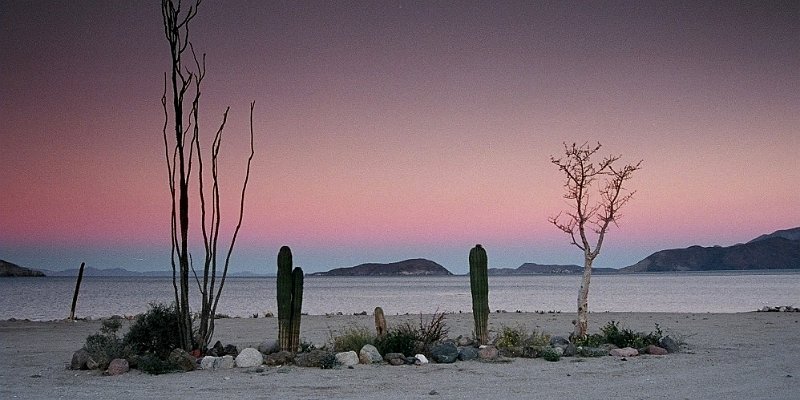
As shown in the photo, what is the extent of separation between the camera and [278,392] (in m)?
12.4

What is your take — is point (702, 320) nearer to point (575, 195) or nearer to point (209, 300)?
point (575, 195)

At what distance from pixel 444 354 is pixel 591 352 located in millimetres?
3019

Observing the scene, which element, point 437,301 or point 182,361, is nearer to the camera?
point 182,361

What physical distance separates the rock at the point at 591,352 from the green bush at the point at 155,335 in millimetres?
8022

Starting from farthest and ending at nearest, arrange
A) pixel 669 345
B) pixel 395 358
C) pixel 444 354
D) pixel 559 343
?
pixel 559 343
pixel 669 345
pixel 444 354
pixel 395 358

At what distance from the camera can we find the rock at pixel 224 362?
15055 millimetres

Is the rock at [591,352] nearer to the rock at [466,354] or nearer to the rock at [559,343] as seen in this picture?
the rock at [559,343]

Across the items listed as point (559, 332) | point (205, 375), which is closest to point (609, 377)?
point (205, 375)

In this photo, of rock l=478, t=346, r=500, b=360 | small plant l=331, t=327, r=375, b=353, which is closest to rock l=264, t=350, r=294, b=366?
small plant l=331, t=327, r=375, b=353

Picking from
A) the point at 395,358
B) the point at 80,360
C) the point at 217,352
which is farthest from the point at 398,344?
the point at 80,360

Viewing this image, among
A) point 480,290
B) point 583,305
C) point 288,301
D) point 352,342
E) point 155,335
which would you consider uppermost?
point 480,290

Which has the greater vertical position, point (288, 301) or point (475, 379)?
point (288, 301)

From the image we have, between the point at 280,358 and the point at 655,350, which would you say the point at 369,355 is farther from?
the point at 655,350

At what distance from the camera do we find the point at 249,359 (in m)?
15.2
